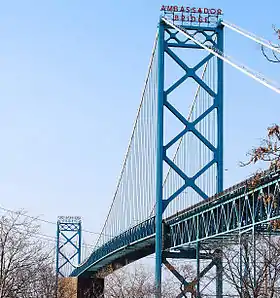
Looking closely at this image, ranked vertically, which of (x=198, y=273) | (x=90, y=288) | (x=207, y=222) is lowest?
(x=198, y=273)

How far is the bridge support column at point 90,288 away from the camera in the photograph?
70.4 metres

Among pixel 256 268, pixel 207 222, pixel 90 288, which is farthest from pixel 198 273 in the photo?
pixel 90 288

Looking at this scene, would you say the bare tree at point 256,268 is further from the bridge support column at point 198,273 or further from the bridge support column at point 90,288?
the bridge support column at point 90,288

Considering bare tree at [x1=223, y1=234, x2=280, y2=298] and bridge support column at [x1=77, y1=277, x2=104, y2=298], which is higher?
bridge support column at [x1=77, y1=277, x2=104, y2=298]

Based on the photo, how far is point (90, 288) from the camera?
73.0 metres

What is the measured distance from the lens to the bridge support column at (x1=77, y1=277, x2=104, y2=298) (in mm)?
70375

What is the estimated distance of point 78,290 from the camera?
73000 mm

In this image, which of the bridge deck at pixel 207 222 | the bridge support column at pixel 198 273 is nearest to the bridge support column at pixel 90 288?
the bridge deck at pixel 207 222

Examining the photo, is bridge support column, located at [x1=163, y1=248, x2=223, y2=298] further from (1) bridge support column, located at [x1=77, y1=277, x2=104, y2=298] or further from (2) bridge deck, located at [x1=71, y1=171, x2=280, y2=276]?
(1) bridge support column, located at [x1=77, y1=277, x2=104, y2=298]

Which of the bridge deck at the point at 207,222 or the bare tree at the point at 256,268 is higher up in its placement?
the bridge deck at the point at 207,222

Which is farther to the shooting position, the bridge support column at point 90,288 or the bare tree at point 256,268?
the bridge support column at point 90,288

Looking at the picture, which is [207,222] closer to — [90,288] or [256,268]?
[256,268]

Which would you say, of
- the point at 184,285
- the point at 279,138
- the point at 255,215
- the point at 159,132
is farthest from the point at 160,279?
the point at 279,138

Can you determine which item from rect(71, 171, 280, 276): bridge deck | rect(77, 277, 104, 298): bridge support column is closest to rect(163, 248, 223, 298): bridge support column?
rect(71, 171, 280, 276): bridge deck
